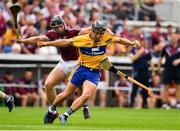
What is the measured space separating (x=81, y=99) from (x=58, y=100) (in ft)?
2.43

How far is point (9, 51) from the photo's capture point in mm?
26469

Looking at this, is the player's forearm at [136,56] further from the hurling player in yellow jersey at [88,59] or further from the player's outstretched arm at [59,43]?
the player's outstretched arm at [59,43]

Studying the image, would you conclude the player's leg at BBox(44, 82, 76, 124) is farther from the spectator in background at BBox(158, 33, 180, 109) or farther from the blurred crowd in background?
the spectator in background at BBox(158, 33, 180, 109)

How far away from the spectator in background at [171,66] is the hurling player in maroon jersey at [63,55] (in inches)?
317

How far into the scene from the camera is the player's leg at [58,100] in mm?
16516

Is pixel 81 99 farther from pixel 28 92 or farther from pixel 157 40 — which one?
pixel 157 40

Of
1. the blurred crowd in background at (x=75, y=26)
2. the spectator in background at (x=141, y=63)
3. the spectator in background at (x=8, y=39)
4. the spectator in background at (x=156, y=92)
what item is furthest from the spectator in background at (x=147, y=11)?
the spectator in background at (x=8, y=39)

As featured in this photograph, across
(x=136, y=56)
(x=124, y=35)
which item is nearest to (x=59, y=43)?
(x=136, y=56)

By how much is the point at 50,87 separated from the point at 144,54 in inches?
343

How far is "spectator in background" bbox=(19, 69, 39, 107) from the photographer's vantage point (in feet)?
85.0

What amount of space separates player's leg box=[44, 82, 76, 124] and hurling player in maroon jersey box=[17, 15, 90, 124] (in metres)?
0.05

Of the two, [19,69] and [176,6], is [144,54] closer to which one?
[19,69]

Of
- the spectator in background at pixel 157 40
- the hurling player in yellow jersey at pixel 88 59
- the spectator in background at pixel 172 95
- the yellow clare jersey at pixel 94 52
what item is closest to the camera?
the hurling player in yellow jersey at pixel 88 59

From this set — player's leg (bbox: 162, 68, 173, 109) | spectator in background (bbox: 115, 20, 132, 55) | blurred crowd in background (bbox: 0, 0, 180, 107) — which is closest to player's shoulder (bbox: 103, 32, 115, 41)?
blurred crowd in background (bbox: 0, 0, 180, 107)
